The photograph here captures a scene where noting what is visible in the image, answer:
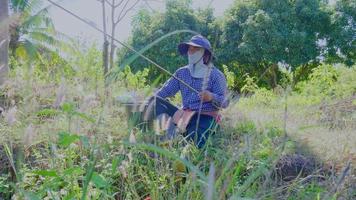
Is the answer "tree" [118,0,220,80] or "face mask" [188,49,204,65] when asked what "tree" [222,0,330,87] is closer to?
"tree" [118,0,220,80]

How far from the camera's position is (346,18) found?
714 inches

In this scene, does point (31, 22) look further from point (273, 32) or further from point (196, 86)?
point (273, 32)

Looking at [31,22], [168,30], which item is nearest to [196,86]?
[31,22]

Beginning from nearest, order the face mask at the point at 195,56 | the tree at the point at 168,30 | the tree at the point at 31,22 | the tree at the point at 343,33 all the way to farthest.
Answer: the tree at the point at 31,22, the face mask at the point at 195,56, the tree at the point at 168,30, the tree at the point at 343,33

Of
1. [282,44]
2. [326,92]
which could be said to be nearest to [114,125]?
[326,92]

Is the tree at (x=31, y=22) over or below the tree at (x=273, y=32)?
below

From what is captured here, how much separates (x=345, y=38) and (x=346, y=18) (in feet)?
2.44

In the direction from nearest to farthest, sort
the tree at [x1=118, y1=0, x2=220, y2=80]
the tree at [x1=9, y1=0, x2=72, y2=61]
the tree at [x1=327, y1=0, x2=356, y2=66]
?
the tree at [x1=9, y1=0, x2=72, y2=61] < the tree at [x1=118, y1=0, x2=220, y2=80] < the tree at [x1=327, y1=0, x2=356, y2=66]

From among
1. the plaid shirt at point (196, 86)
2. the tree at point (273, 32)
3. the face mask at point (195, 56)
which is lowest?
the plaid shirt at point (196, 86)

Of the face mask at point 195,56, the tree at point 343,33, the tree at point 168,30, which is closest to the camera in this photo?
the face mask at point 195,56

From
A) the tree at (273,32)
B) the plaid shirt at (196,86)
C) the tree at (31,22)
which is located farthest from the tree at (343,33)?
the tree at (31,22)

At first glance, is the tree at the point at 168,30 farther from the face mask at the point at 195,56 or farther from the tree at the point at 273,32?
the face mask at the point at 195,56

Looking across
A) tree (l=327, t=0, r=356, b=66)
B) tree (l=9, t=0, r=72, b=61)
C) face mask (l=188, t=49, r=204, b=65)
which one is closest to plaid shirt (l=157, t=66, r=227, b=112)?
face mask (l=188, t=49, r=204, b=65)

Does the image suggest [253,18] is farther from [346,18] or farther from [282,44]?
[346,18]
